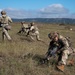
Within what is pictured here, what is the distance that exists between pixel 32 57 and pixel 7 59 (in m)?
1.18

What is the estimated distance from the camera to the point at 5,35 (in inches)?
624

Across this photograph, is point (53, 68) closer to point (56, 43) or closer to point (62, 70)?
point (62, 70)

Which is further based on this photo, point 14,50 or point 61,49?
point 14,50

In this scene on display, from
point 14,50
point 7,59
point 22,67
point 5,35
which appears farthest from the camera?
point 5,35

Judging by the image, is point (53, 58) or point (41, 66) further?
point (53, 58)

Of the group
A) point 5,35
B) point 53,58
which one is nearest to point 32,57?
point 53,58

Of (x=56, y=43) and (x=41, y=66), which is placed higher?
(x=56, y=43)

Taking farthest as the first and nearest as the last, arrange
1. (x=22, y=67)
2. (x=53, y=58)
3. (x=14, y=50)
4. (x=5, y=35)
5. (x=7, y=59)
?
(x=5, y=35) < (x=14, y=50) < (x=53, y=58) < (x=7, y=59) < (x=22, y=67)

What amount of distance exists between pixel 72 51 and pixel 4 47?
10.7 feet

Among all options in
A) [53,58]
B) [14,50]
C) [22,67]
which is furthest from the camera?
[14,50]

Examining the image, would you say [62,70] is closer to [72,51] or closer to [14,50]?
[72,51]

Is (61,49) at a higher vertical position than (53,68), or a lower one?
higher

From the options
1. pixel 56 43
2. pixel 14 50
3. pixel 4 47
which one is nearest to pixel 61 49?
pixel 56 43

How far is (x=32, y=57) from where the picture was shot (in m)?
10.6
